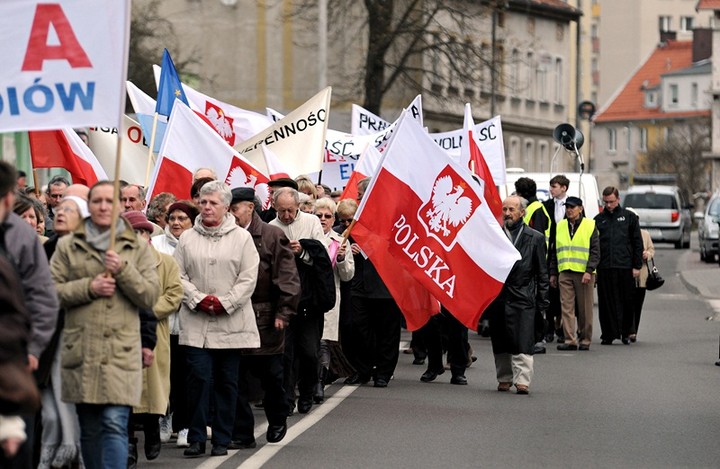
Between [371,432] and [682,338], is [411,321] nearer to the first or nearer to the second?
[371,432]

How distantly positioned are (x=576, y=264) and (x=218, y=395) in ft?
32.0

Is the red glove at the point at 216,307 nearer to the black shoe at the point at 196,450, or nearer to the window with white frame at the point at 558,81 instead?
the black shoe at the point at 196,450

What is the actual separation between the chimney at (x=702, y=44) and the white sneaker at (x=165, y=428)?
123m

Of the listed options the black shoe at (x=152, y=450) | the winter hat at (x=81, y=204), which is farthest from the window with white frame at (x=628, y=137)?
the winter hat at (x=81, y=204)

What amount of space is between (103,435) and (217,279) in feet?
7.57

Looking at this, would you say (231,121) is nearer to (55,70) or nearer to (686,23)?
(55,70)

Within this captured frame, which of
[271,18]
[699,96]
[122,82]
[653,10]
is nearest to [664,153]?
[699,96]

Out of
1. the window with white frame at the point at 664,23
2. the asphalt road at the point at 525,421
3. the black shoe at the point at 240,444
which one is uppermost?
the window with white frame at the point at 664,23

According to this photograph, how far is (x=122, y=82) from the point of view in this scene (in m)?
8.94

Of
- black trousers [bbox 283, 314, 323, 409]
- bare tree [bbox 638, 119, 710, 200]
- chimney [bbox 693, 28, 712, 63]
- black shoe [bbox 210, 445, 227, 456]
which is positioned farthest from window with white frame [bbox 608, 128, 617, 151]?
black shoe [bbox 210, 445, 227, 456]

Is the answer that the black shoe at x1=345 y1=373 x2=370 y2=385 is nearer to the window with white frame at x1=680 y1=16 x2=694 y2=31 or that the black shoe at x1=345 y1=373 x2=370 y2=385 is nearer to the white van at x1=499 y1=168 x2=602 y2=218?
the white van at x1=499 y1=168 x2=602 y2=218

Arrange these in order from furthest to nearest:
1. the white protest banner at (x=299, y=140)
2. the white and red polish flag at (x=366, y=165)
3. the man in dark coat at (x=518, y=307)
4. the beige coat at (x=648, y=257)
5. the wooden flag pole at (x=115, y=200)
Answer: the beige coat at (x=648, y=257)
the white and red polish flag at (x=366, y=165)
the white protest banner at (x=299, y=140)
the man in dark coat at (x=518, y=307)
the wooden flag pole at (x=115, y=200)

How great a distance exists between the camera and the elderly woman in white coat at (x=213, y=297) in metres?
11.1

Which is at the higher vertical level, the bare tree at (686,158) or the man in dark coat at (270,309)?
the bare tree at (686,158)
